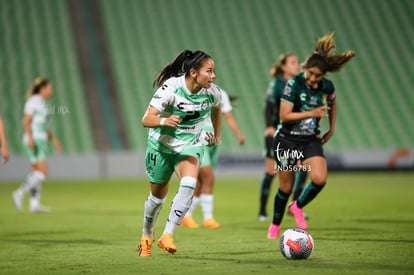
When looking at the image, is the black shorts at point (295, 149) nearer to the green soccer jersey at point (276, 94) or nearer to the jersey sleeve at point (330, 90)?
the jersey sleeve at point (330, 90)

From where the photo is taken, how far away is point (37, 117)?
46.1 feet

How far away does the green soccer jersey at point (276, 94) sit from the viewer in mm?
11102

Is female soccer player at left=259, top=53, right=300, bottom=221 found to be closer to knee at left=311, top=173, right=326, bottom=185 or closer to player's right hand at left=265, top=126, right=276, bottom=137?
player's right hand at left=265, top=126, right=276, bottom=137

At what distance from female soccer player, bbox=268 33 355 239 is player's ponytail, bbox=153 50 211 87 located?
164 centimetres

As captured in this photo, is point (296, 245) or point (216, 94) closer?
point (296, 245)

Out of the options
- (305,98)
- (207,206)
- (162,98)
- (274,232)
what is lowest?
(274,232)

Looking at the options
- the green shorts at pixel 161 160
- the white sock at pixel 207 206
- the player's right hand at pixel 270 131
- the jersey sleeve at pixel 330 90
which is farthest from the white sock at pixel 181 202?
the player's right hand at pixel 270 131

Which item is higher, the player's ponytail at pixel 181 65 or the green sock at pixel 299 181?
the player's ponytail at pixel 181 65

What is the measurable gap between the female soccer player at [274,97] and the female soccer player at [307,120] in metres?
1.92

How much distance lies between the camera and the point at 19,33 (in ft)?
90.2

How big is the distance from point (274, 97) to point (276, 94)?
0.07 m

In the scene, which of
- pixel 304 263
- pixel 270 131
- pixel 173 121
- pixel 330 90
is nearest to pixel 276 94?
pixel 270 131

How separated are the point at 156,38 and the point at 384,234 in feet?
66.7

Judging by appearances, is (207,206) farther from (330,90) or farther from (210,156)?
(330,90)
